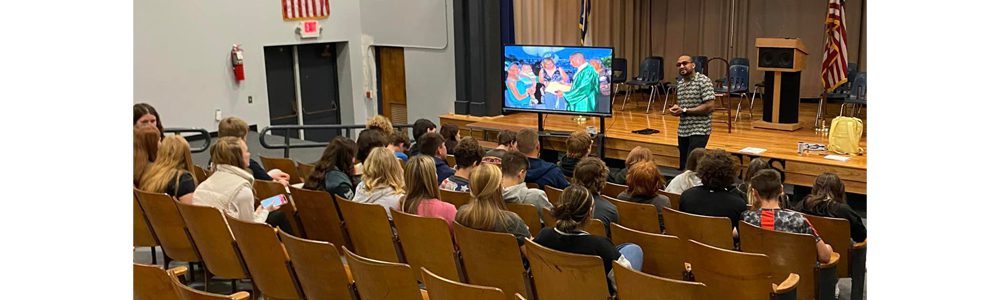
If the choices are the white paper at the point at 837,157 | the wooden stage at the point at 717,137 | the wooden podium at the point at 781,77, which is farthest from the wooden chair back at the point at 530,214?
the wooden podium at the point at 781,77

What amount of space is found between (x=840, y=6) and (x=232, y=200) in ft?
23.8

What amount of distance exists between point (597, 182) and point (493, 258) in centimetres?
85

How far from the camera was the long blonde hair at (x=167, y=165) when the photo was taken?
4.92m

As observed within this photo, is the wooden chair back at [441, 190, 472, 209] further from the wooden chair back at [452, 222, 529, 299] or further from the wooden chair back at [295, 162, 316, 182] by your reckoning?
the wooden chair back at [295, 162, 316, 182]

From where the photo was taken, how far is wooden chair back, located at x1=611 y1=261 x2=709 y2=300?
3.15 metres

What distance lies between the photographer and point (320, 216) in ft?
16.2

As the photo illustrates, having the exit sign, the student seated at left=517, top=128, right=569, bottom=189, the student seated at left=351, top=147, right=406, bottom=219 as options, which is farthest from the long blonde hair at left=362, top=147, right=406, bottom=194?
the exit sign

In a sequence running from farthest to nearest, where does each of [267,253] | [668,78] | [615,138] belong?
[668,78]
[615,138]
[267,253]

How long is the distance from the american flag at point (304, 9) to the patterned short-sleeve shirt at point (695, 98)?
5798 mm

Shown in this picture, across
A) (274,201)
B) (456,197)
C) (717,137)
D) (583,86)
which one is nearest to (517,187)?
(456,197)

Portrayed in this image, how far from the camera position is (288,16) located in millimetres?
11852

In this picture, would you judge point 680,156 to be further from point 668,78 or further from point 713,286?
point 668,78

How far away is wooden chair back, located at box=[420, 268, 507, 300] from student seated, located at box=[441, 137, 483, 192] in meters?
2.02
